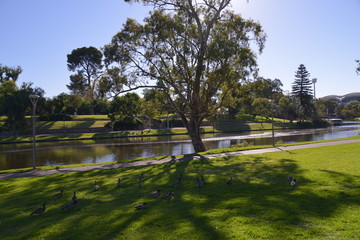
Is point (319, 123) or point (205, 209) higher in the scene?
point (319, 123)

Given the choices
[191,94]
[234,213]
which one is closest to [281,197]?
[234,213]

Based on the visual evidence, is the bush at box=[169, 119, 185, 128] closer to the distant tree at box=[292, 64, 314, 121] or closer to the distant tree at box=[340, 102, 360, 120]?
the distant tree at box=[292, 64, 314, 121]

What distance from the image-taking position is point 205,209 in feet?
25.0

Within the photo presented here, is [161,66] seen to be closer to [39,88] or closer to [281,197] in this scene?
[281,197]

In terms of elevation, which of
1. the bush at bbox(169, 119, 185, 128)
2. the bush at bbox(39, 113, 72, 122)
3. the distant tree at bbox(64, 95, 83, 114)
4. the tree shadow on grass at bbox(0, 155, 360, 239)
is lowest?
the tree shadow on grass at bbox(0, 155, 360, 239)

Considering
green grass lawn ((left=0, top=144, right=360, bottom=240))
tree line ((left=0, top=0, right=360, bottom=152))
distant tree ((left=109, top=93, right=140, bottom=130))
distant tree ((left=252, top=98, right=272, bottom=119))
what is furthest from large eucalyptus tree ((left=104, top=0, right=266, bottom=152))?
distant tree ((left=252, top=98, right=272, bottom=119))

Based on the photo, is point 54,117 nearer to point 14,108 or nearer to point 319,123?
point 14,108

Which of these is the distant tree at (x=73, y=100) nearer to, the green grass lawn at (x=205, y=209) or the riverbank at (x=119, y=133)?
the riverbank at (x=119, y=133)

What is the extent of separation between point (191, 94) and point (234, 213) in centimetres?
1820

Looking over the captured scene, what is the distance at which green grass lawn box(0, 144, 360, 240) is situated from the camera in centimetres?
612

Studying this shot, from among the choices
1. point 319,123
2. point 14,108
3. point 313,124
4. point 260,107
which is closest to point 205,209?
point 14,108

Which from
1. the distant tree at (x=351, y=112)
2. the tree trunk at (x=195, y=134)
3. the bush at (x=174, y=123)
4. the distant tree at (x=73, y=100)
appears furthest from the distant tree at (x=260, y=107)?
the distant tree at (x=351, y=112)

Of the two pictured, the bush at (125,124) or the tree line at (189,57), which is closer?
the tree line at (189,57)

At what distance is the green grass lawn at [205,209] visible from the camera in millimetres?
6121
